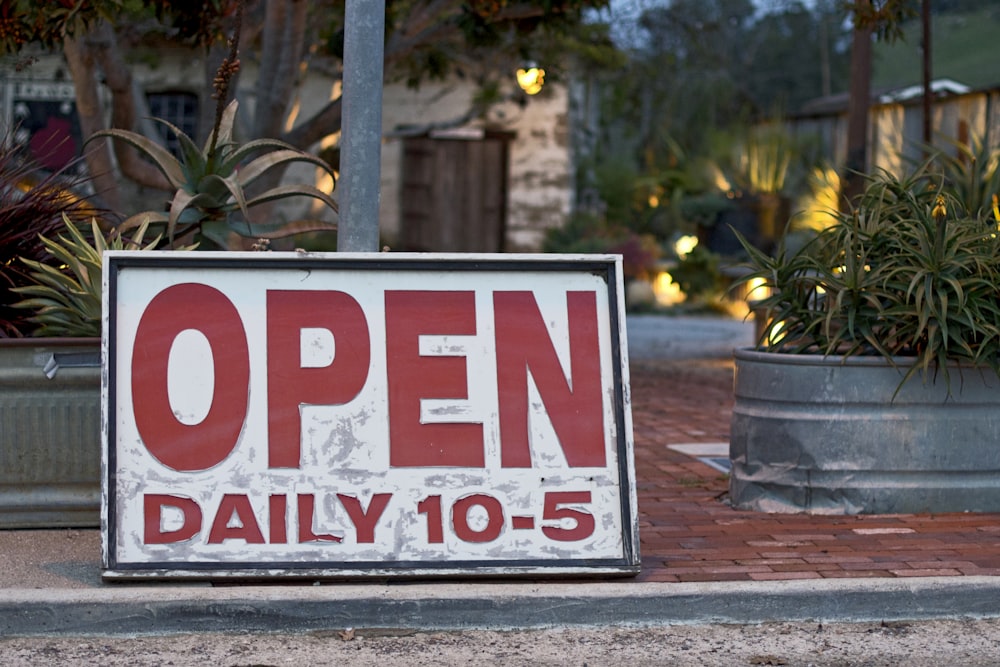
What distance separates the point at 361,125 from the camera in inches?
215

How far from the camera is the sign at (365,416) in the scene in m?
4.54

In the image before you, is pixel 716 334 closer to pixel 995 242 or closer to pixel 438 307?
pixel 995 242

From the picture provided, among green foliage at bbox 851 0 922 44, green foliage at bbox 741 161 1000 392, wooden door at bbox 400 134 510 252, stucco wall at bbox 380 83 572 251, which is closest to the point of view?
green foliage at bbox 741 161 1000 392

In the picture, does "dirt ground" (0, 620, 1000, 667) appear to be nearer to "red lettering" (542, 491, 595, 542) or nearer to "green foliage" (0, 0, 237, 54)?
"red lettering" (542, 491, 595, 542)

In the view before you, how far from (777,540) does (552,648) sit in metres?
1.48

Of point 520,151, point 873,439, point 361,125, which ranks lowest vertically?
point 873,439

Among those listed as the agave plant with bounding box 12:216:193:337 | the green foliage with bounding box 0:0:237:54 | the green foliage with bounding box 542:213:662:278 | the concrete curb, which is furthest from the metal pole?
the green foliage with bounding box 542:213:662:278

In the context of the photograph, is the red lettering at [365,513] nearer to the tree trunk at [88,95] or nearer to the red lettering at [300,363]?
the red lettering at [300,363]

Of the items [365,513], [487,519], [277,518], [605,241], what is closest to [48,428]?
[277,518]

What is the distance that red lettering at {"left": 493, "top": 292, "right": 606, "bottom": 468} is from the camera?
15.4 feet

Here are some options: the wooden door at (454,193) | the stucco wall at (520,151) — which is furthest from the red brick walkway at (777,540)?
the wooden door at (454,193)

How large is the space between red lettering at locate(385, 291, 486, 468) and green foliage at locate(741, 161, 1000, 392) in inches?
72.8

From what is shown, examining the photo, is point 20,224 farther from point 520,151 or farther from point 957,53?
point 957,53

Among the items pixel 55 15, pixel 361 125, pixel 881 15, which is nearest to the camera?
pixel 361 125
